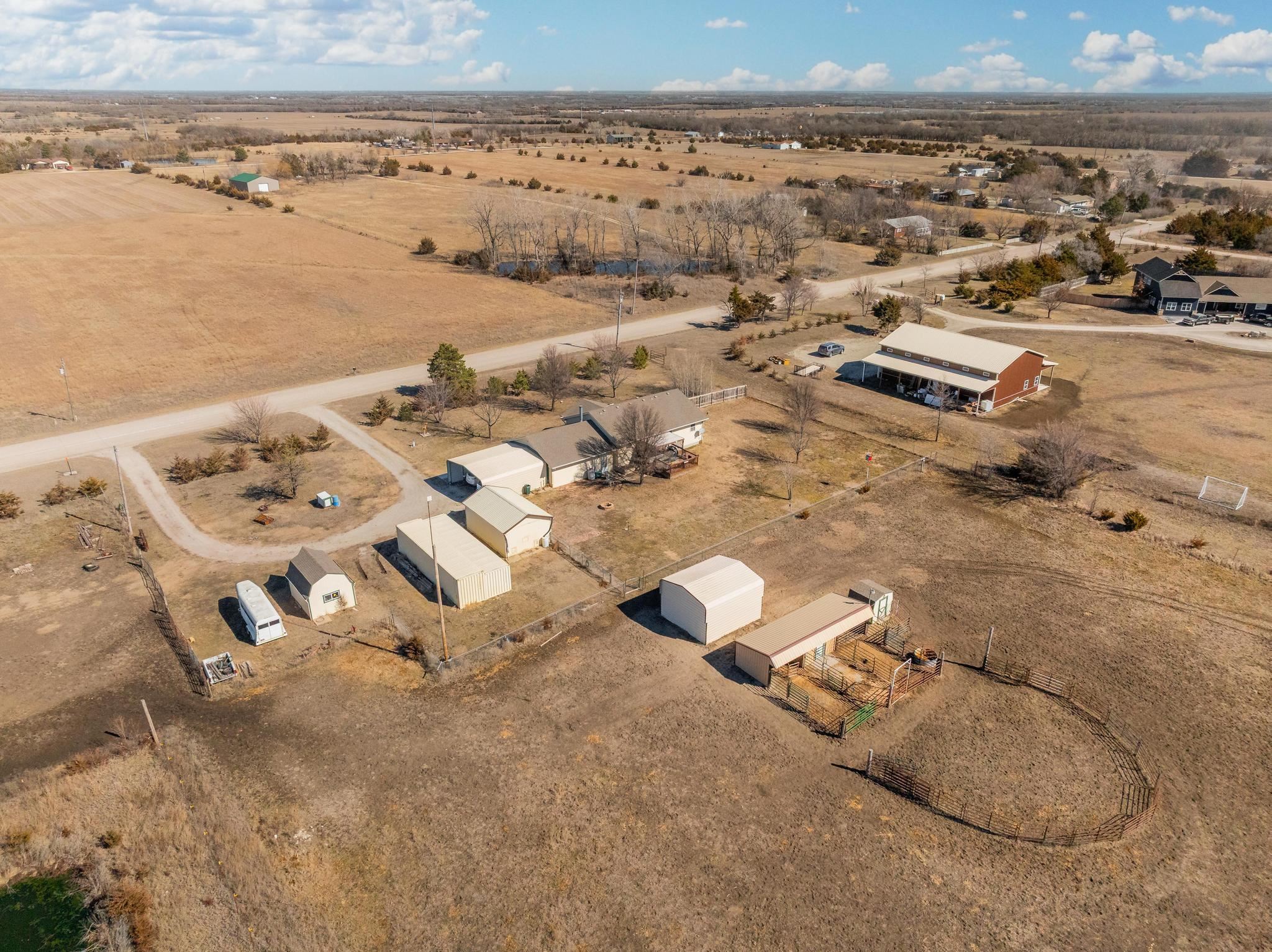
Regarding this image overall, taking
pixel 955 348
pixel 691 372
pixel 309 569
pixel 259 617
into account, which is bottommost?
pixel 259 617

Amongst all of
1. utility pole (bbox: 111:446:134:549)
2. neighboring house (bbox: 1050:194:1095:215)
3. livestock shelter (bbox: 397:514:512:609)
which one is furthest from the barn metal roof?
neighboring house (bbox: 1050:194:1095:215)

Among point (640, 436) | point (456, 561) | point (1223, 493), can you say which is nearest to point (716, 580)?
point (456, 561)

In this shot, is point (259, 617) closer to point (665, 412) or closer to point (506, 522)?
point (506, 522)

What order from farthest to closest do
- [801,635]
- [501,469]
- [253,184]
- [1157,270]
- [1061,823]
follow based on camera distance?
[253,184] < [1157,270] < [501,469] < [801,635] < [1061,823]

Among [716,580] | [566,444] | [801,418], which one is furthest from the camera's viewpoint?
[801,418]

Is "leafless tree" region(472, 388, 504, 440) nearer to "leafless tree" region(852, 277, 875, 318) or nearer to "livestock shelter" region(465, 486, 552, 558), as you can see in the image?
"livestock shelter" region(465, 486, 552, 558)

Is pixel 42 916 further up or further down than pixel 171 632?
further down
